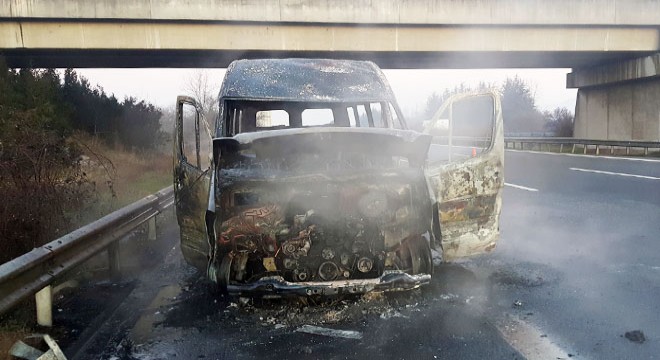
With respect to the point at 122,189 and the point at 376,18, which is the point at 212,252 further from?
the point at 376,18

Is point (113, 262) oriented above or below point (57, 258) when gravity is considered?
below

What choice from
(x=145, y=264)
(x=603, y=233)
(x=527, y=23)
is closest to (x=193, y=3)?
(x=527, y=23)

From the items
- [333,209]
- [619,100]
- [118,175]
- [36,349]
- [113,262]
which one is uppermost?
[619,100]

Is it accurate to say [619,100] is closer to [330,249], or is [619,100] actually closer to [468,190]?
[468,190]

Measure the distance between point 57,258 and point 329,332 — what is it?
2079mm

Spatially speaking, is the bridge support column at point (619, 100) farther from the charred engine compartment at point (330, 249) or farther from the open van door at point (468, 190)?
the charred engine compartment at point (330, 249)

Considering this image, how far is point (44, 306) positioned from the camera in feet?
12.2

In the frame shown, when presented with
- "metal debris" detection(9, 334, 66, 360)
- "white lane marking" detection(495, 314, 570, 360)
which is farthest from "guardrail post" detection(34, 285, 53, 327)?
"white lane marking" detection(495, 314, 570, 360)

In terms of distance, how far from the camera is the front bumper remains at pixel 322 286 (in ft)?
12.1

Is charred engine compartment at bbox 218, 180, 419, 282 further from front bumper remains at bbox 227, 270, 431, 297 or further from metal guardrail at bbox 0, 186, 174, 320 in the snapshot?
metal guardrail at bbox 0, 186, 174, 320

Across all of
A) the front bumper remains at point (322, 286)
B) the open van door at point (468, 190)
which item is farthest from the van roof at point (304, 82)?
the front bumper remains at point (322, 286)

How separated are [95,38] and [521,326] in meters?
18.0

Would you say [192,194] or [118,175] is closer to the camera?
[192,194]

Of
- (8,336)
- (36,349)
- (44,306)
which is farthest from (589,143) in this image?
(36,349)
